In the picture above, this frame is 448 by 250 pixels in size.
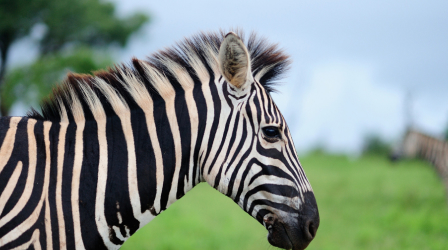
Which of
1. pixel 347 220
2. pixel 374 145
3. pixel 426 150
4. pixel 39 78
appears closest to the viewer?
pixel 347 220

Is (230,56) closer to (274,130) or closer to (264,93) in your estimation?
(264,93)

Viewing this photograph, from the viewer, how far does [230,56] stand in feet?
8.92

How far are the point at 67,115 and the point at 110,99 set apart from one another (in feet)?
1.04

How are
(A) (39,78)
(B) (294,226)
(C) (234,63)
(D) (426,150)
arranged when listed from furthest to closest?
(D) (426,150) < (A) (39,78) < (C) (234,63) < (B) (294,226)

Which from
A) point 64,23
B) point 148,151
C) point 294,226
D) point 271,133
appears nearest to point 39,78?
point 64,23

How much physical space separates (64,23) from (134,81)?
1922 cm

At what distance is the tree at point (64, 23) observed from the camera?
1747 centimetres

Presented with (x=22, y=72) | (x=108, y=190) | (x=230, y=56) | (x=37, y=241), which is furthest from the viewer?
(x=22, y=72)

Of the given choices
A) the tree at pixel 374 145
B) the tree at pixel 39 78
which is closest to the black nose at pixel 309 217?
the tree at pixel 39 78

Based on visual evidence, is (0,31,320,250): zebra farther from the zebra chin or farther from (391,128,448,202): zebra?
(391,128,448,202): zebra

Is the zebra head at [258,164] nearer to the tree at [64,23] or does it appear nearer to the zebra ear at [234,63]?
the zebra ear at [234,63]

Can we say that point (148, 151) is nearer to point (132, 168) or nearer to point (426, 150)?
point (132, 168)

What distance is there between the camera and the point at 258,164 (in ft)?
8.62

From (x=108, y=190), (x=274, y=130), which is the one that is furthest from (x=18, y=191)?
(x=274, y=130)
